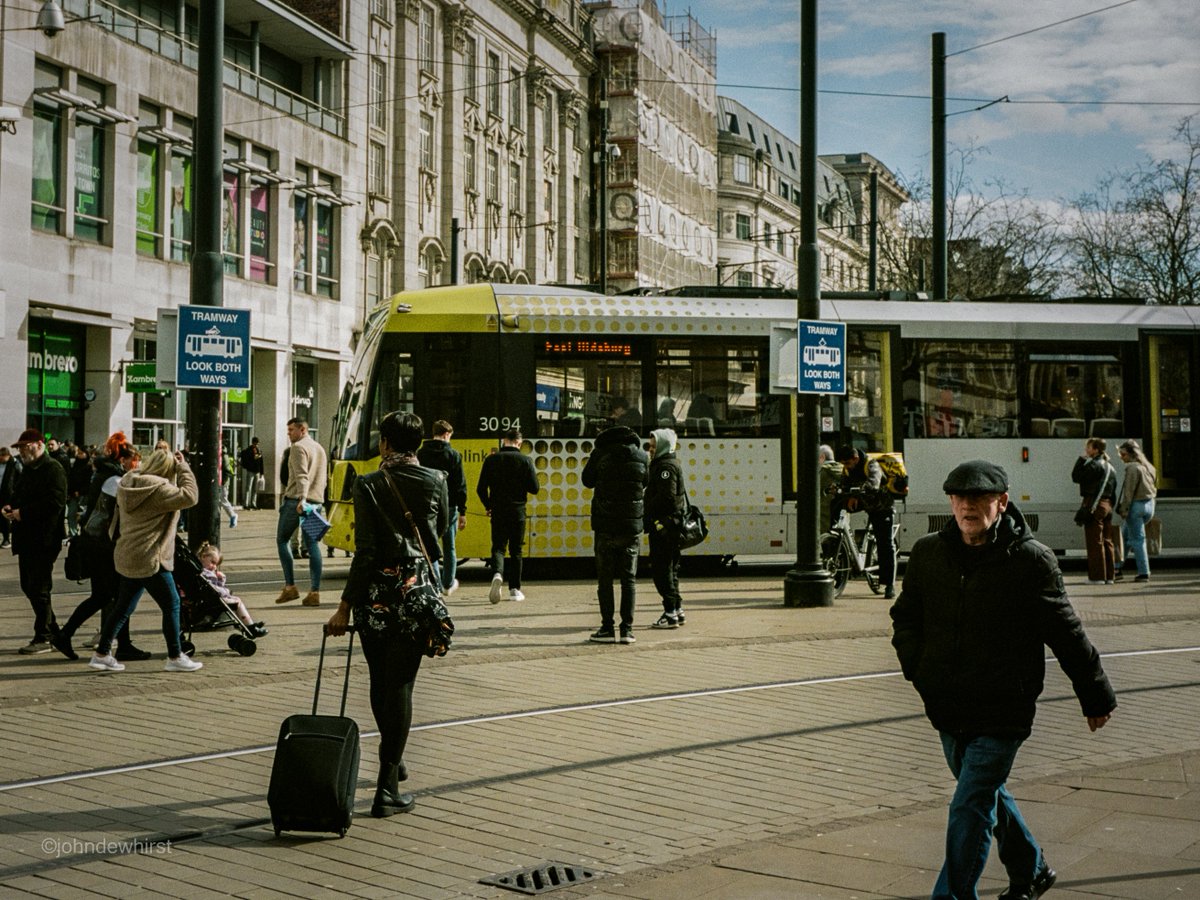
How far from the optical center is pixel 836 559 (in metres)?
15.9

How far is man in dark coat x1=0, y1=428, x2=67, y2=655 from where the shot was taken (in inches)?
434

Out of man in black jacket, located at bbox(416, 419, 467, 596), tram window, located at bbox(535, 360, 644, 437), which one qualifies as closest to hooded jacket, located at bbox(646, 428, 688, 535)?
man in black jacket, located at bbox(416, 419, 467, 596)

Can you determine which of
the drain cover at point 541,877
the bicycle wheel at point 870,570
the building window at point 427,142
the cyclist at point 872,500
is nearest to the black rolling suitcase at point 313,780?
the drain cover at point 541,877

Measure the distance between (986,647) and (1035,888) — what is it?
33.5 inches

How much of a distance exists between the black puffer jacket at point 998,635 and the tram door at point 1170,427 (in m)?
15.9

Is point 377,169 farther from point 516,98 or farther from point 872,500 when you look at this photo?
point 872,500

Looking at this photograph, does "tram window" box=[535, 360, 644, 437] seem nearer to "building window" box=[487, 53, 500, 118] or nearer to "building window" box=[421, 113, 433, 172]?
"building window" box=[421, 113, 433, 172]

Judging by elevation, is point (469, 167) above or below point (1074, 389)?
above

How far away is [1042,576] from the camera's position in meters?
4.33

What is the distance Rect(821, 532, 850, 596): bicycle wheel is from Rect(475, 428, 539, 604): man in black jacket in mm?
3169

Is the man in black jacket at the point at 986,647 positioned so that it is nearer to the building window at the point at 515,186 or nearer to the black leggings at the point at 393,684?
the black leggings at the point at 393,684

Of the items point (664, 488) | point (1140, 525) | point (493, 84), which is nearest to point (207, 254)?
point (664, 488)

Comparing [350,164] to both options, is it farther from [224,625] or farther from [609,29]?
[224,625]

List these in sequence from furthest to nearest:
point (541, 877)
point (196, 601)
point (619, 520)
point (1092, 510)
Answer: point (1092, 510)
point (619, 520)
point (196, 601)
point (541, 877)
